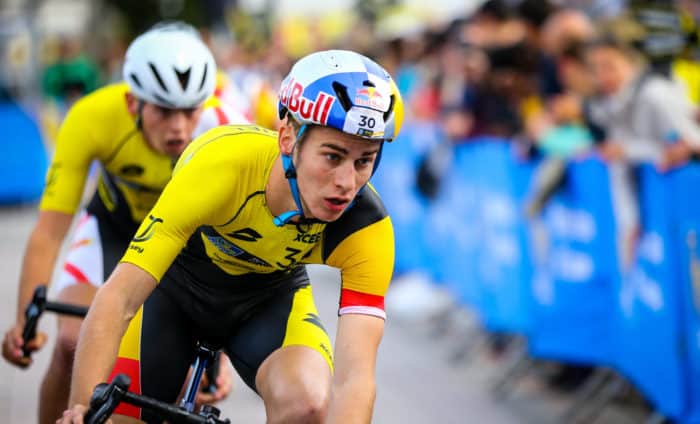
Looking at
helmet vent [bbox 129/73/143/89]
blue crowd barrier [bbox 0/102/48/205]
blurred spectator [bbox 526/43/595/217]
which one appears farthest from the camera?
blue crowd barrier [bbox 0/102/48/205]

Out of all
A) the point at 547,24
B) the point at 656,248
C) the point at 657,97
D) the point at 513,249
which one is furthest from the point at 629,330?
the point at 547,24

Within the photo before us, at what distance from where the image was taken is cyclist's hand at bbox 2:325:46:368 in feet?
16.5

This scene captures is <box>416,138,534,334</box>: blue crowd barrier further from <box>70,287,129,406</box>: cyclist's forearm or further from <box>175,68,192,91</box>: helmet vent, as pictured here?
<box>70,287,129,406</box>: cyclist's forearm

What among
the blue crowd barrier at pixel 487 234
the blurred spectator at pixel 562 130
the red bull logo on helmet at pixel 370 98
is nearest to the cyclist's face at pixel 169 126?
the red bull logo on helmet at pixel 370 98

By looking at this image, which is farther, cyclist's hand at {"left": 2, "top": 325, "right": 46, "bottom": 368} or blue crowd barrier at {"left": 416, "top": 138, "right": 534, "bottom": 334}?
blue crowd barrier at {"left": 416, "top": 138, "right": 534, "bottom": 334}

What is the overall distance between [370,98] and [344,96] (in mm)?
85

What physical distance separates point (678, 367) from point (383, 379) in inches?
137

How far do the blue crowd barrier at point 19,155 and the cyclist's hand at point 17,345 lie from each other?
16.5 m

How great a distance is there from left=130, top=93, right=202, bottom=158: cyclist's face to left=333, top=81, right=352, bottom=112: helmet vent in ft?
5.49

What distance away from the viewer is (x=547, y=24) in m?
10.1

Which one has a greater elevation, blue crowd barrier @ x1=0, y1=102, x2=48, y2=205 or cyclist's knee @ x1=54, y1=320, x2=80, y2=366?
blue crowd barrier @ x1=0, y1=102, x2=48, y2=205

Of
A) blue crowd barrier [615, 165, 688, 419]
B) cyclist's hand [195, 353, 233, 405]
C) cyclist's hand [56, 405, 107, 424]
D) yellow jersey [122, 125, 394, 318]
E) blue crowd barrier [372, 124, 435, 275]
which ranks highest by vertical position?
blue crowd barrier [372, 124, 435, 275]

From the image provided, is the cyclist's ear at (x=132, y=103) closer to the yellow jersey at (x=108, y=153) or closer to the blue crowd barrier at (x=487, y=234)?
the yellow jersey at (x=108, y=153)

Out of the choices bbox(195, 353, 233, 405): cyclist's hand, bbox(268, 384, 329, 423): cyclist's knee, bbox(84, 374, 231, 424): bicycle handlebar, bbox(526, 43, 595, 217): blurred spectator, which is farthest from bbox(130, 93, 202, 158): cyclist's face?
bbox(526, 43, 595, 217): blurred spectator
